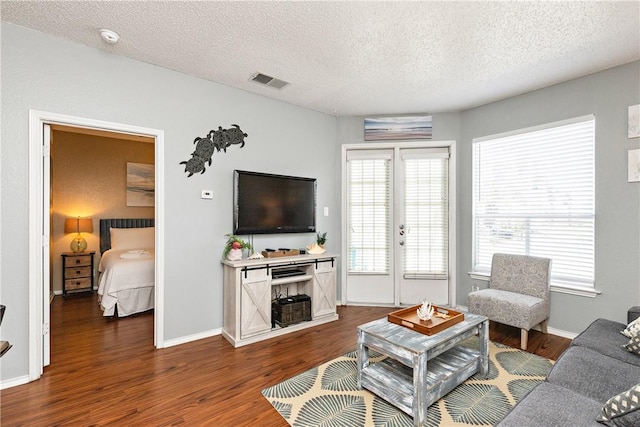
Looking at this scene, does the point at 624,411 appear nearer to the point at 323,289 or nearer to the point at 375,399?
the point at 375,399

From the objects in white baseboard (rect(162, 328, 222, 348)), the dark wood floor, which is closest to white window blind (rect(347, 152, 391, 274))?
the dark wood floor

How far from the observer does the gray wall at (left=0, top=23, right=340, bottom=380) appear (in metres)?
2.31

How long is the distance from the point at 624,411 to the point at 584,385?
1.64 ft

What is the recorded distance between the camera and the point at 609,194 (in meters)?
2.96

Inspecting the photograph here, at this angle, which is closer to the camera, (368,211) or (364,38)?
(364,38)

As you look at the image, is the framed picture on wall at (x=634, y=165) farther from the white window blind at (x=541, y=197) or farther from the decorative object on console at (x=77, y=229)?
the decorative object on console at (x=77, y=229)

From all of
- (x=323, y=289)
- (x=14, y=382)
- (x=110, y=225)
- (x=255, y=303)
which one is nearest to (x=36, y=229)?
(x=14, y=382)

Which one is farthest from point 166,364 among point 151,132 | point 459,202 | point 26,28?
point 459,202

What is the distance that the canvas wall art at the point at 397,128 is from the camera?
4.25 meters

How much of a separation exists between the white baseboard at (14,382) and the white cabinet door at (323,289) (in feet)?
8.20

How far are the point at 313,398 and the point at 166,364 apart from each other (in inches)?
54.1

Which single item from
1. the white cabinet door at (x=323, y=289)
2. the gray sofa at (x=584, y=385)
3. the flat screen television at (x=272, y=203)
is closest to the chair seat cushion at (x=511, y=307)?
the gray sofa at (x=584, y=385)

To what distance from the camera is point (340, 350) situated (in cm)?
292

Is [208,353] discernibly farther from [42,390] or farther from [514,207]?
[514,207]
